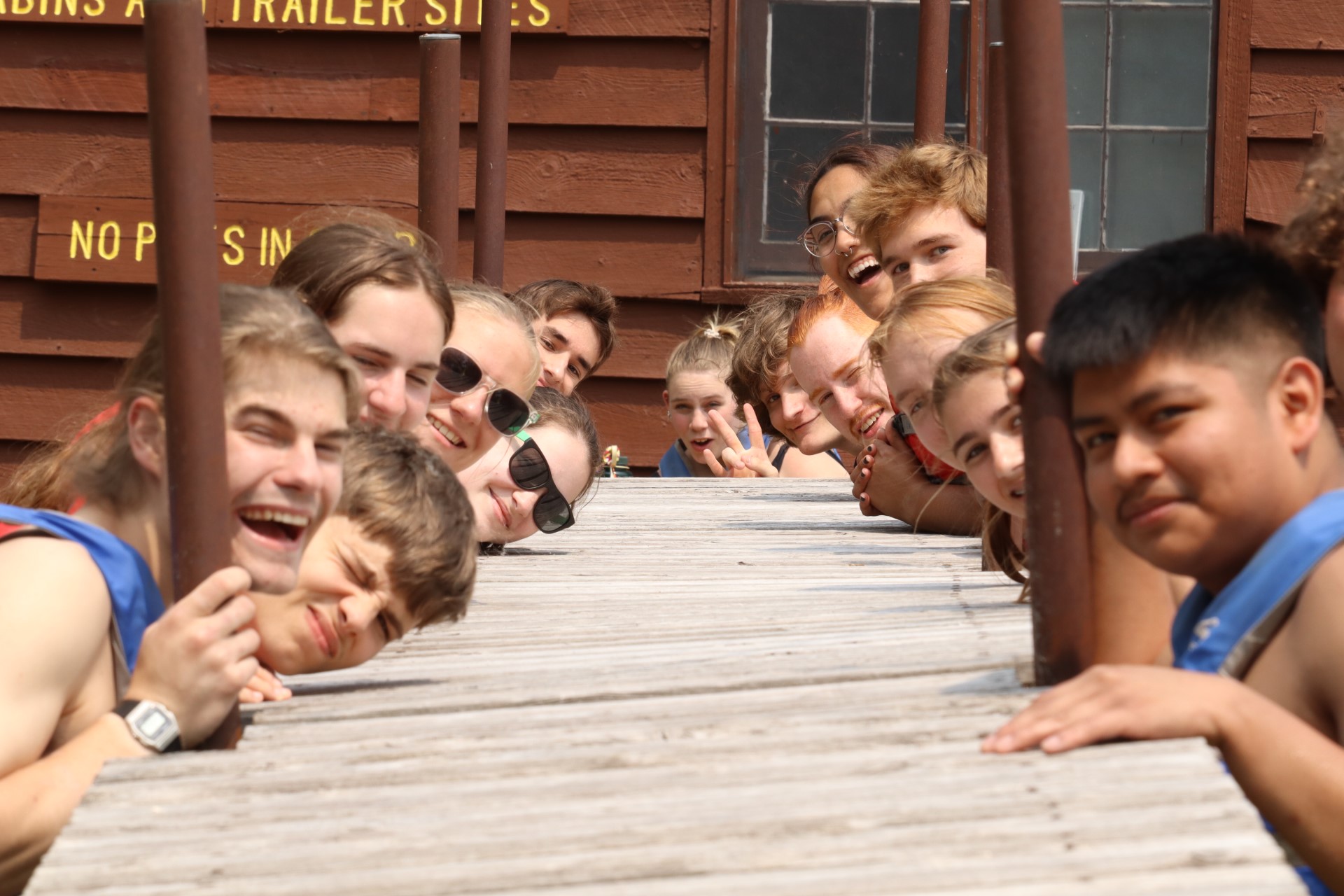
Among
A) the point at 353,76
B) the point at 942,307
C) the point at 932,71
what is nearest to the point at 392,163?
the point at 353,76

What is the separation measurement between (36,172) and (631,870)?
6.06 metres

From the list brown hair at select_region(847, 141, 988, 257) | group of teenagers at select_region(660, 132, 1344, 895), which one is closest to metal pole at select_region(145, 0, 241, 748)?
group of teenagers at select_region(660, 132, 1344, 895)

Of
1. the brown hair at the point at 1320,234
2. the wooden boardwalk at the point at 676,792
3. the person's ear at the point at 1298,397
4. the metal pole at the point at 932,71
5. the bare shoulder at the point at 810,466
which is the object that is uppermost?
the metal pole at the point at 932,71

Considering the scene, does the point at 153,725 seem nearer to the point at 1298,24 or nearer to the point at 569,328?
the point at 569,328

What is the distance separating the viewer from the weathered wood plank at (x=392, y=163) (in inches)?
254

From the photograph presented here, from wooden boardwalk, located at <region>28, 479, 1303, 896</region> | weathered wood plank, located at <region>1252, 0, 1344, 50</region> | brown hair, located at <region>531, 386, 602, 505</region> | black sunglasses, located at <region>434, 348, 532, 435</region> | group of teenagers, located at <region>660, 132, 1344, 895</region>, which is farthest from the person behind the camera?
weathered wood plank, located at <region>1252, 0, 1344, 50</region>

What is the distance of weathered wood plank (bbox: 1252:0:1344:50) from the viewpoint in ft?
20.4

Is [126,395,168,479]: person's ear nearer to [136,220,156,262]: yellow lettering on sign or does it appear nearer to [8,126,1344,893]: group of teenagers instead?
[8,126,1344,893]: group of teenagers

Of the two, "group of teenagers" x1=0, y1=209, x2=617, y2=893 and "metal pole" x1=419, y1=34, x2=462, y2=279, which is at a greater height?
"metal pole" x1=419, y1=34, x2=462, y2=279

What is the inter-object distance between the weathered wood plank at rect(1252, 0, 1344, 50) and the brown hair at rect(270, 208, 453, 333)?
439 centimetres

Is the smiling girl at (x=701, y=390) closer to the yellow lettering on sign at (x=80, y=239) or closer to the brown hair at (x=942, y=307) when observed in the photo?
the yellow lettering on sign at (x=80, y=239)

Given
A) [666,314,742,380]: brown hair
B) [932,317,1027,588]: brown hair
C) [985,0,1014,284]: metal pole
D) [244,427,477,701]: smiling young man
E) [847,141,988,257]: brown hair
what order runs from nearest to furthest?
[244,427,477,701]: smiling young man < [932,317,1027,588]: brown hair < [985,0,1014,284]: metal pole < [847,141,988,257]: brown hair < [666,314,742,380]: brown hair

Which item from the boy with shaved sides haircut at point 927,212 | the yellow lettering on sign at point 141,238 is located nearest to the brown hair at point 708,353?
the boy with shaved sides haircut at point 927,212

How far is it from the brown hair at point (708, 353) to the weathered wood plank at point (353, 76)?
924mm
